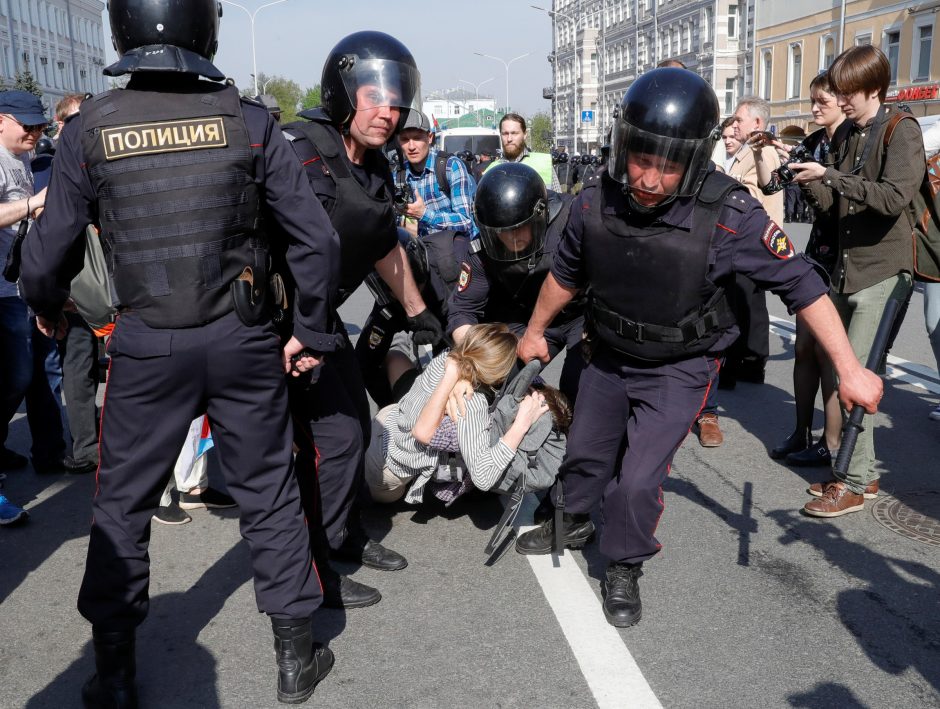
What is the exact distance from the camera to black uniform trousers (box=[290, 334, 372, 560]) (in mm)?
3256

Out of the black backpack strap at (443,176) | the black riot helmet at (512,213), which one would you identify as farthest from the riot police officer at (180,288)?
the black backpack strap at (443,176)

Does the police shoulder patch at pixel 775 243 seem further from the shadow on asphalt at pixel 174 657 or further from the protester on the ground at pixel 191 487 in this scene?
the protester on the ground at pixel 191 487

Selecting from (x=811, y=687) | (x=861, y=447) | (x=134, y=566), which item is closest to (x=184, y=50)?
(x=134, y=566)

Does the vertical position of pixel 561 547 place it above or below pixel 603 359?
below

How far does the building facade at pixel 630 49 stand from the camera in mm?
54125

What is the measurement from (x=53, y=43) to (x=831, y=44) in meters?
55.1

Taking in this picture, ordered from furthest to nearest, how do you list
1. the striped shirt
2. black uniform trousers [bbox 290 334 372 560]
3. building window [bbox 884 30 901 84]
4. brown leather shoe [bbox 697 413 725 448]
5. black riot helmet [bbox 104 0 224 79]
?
building window [bbox 884 30 901 84] → brown leather shoe [bbox 697 413 725 448] → the striped shirt → black uniform trousers [bbox 290 334 372 560] → black riot helmet [bbox 104 0 224 79]

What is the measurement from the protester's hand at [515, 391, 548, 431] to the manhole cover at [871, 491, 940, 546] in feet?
5.33

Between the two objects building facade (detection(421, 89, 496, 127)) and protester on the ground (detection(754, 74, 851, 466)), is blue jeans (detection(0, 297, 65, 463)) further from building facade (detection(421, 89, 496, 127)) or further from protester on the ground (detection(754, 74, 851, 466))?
building facade (detection(421, 89, 496, 127))

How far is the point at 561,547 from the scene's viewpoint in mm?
3836

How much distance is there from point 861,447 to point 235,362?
297cm

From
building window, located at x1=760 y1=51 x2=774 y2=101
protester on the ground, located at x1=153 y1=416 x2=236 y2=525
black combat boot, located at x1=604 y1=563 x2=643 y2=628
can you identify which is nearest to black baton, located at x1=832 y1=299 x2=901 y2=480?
black combat boot, located at x1=604 y1=563 x2=643 y2=628

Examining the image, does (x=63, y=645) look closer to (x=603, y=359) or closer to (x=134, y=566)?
(x=134, y=566)

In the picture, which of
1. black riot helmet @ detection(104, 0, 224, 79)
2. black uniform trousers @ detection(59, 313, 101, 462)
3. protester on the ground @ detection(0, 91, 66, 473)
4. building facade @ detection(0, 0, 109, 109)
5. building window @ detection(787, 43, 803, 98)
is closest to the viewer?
black riot helmet @ detection(104, 0, 224, 79)
